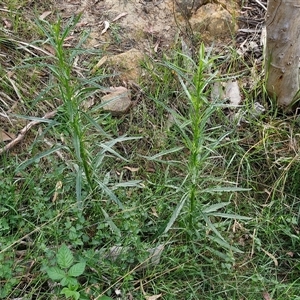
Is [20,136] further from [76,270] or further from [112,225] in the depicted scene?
[76,270]

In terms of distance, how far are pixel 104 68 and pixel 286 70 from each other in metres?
1.11

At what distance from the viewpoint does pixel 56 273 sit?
2160 mm

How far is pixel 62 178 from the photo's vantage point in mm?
2570

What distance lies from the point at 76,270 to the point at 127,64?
4.90ft

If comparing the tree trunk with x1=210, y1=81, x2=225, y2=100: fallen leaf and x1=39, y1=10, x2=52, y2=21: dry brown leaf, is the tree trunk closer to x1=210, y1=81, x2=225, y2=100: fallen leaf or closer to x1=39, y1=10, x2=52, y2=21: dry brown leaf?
x1=210, y1=81, x2=225, y2=100: fallen leaf

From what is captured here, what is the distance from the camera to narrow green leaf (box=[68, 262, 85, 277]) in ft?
7.06

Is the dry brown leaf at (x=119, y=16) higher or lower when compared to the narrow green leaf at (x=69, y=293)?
higher

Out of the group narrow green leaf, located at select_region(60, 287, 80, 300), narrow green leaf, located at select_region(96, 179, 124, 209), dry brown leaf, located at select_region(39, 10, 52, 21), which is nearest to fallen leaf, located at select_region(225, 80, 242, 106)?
narrow green leaf, located at select_region(96, 179, 124, 209)

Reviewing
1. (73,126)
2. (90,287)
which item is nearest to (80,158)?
(73,126)

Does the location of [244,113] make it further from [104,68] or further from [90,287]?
[90,287]

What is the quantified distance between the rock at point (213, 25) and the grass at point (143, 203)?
68 centimetres

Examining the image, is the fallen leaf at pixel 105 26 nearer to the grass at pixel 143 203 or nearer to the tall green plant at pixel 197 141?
the grass at pixel 143 203

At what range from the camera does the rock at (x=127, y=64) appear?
10.4ft

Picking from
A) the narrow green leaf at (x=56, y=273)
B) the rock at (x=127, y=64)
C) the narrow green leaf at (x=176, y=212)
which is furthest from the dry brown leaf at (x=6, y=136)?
the narrow green leaf at (x=176, y=212)
